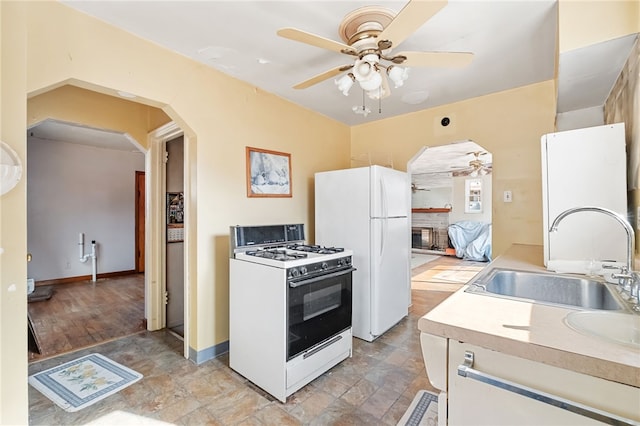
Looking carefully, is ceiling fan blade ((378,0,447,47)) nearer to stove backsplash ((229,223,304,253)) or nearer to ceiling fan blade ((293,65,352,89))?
ceiling fan blade ((293,65,352,89))

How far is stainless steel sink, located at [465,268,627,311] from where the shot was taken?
1312mm

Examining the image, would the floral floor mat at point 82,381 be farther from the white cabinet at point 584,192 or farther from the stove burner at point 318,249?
the white cabinet at point 584,192

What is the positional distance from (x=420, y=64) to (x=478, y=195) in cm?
717

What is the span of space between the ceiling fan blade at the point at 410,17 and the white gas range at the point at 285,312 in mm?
1459

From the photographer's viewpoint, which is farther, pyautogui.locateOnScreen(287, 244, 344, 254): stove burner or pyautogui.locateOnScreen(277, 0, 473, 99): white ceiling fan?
pyautogui.locateOnScreen(287, 244, 344, 254): stove burner

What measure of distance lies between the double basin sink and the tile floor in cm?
103

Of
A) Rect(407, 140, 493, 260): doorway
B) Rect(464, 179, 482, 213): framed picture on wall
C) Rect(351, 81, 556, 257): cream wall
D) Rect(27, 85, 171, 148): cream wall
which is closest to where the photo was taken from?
Rect(27, 85, 171, 148): cream wall

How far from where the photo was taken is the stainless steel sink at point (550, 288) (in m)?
1.31

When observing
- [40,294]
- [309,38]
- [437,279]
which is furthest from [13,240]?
[437,279]

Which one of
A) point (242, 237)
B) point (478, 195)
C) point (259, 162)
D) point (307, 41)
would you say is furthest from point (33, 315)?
point (478, 195)

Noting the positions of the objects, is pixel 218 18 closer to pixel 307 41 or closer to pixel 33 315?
pixel 307 41

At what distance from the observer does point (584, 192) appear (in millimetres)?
1674

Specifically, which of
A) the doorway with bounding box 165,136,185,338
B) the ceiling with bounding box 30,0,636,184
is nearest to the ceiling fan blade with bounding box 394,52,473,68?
the ceiling with bounding box 30,0,636,184

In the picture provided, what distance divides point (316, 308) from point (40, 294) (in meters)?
4.60
